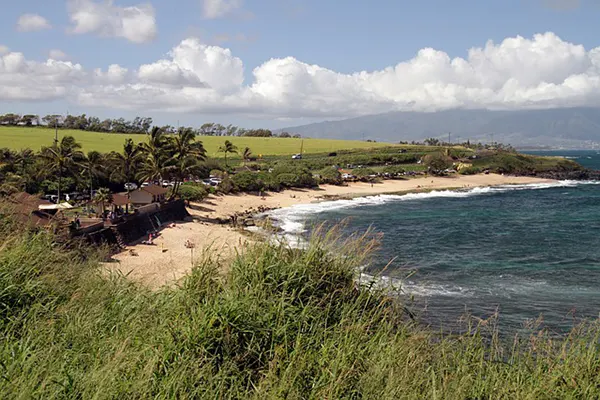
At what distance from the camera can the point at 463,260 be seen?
28.1 m

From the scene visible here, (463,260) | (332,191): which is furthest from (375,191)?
(463,260)

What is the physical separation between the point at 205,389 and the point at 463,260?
2532 centimetres

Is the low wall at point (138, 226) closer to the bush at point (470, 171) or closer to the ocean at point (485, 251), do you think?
the ocean at point (485, 251)

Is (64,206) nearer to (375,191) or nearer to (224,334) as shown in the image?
(224,334)

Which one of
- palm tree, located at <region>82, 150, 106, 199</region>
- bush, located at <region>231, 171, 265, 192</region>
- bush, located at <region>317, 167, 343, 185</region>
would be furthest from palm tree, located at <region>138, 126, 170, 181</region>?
bush, located at <region>317, 167, 343, 185</region>

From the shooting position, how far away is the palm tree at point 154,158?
4244cm

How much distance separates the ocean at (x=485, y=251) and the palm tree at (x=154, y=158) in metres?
10.8

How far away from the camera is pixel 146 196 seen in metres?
39.6

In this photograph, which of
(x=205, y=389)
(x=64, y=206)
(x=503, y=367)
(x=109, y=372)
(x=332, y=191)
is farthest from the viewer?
(x=332, y=191)

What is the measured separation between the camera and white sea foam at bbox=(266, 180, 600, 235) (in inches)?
1637

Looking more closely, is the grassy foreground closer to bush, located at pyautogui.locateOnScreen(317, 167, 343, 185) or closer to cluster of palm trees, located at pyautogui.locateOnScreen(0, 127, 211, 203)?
cluster of palm trees, located at pyautogui.locateOnScreen(0, 127, 211, 203)

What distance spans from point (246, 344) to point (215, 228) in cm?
3316

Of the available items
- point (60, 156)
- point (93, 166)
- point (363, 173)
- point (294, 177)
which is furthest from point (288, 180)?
point (60, 156)

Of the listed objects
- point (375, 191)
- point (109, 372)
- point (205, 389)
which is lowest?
point (375, 191)
